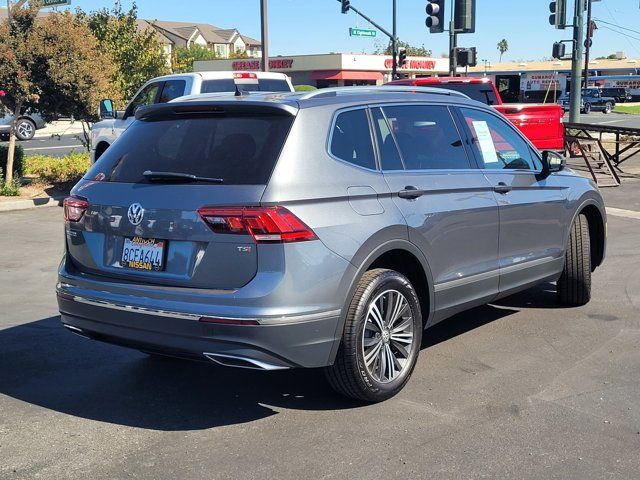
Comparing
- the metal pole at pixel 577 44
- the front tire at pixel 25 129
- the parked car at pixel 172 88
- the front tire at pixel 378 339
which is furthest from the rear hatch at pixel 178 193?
the front tire at pixel 25 129

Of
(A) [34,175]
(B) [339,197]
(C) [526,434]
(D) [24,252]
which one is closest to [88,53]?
(A) [34,175]

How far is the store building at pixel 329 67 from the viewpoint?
62.3 meters

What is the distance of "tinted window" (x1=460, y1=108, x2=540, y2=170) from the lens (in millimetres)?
5902

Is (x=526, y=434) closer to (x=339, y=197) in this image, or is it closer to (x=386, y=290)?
(x=386, y=290)

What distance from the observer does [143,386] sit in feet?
17.0

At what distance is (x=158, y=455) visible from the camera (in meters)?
4.11

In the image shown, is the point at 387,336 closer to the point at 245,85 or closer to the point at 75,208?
the point at 75,208

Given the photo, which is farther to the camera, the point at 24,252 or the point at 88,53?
the point at 88,53

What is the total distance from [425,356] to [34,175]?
1205 centimetres

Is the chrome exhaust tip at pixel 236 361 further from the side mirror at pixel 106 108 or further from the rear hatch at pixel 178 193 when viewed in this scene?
the side mirror at pixel 106 108

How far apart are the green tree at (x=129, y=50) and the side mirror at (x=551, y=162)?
17289 mm

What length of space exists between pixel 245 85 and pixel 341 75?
50208 millimetres

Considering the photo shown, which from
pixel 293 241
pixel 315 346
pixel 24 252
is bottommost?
pixel 24 252

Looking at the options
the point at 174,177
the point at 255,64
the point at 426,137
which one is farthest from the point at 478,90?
the point at 255,64
